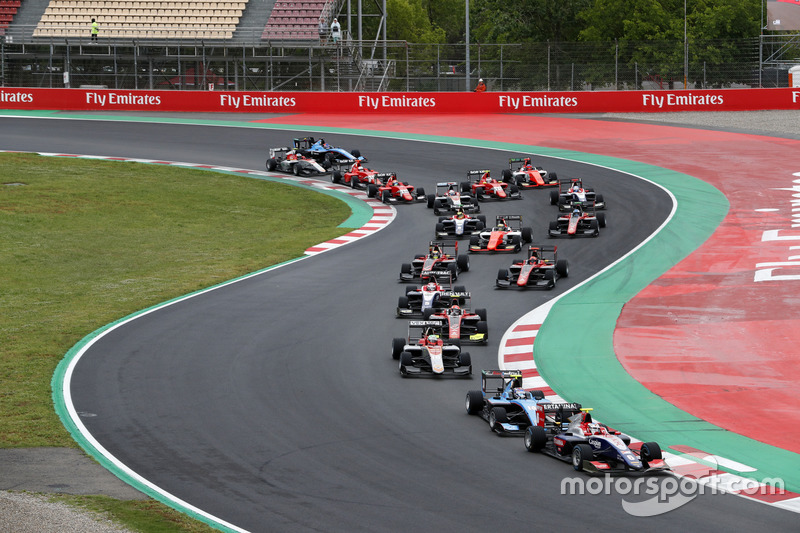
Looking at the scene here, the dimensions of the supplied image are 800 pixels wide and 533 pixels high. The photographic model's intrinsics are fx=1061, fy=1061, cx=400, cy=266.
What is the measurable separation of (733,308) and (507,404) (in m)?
9.10

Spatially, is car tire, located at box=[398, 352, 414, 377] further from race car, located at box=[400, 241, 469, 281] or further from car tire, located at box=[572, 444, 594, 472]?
race car, located at box=[400, 241, 469, 281]

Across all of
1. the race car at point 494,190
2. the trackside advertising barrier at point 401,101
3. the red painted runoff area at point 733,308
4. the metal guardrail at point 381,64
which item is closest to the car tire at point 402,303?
the red painted runoff area at point 733,308

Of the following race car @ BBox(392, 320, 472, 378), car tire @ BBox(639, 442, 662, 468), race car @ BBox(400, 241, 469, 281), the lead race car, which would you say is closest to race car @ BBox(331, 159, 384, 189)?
the lead race car

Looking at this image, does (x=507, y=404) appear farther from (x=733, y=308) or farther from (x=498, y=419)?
(x=733, y=308)

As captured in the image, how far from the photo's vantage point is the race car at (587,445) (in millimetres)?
14227

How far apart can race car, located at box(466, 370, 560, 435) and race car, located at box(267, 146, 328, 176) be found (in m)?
25.0

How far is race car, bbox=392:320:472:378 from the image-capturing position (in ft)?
62.1

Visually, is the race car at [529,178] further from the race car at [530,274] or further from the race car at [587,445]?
the race car at [587,445]

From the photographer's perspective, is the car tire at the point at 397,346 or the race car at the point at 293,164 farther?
the race car at the point at 293,164

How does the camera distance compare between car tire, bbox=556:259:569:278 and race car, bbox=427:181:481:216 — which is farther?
race car, bbox=427:181:481:216

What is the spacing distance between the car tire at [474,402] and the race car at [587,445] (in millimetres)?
1185

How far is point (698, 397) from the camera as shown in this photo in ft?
58.2

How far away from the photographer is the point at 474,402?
55.1 ft

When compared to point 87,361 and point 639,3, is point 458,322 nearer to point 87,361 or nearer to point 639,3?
point 87,361
